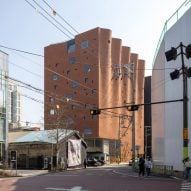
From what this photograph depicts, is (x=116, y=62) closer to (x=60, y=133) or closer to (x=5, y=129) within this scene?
(x=60, y=133)

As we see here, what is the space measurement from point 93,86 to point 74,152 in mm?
32361

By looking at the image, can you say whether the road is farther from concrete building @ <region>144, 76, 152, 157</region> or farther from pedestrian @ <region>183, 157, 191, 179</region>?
concrete building @ <region>144, 76, 152, 157</region>

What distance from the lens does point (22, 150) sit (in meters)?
68.0

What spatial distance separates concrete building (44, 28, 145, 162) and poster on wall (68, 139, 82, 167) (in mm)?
24637

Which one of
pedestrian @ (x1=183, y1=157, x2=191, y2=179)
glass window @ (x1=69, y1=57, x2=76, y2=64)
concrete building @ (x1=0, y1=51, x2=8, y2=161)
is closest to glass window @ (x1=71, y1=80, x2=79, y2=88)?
glass window @ (x1=69, y1=57, x2=76, y2=64)

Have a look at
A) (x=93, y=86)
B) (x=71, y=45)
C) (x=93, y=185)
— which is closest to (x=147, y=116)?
(x=71, y=45)

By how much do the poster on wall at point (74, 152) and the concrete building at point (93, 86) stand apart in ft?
80.8

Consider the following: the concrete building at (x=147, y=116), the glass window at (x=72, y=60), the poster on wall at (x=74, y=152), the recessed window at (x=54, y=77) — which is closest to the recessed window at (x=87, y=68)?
the glass window at (x=72, y=60)

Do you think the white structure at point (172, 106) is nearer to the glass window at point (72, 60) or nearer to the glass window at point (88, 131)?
the glass window at point (88, 131)

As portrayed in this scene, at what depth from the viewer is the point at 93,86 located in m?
101

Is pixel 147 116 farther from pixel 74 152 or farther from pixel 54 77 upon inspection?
pixel 74 152

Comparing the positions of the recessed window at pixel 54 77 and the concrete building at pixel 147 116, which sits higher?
the recessed window at pixel 54 77

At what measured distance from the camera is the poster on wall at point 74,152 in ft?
224

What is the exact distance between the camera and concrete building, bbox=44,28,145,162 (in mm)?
99688
